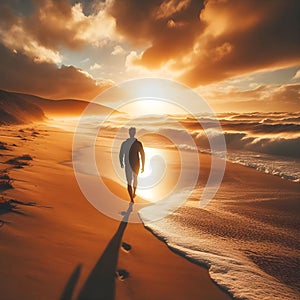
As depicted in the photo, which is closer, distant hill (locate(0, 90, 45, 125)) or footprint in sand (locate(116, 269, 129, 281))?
footprint in sand (locate(116, 269, 129, 281))

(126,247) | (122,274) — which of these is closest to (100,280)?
(122,274)

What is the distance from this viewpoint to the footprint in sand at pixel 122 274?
2.87 meters

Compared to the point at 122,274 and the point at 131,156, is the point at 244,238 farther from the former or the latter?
the point at 131,156

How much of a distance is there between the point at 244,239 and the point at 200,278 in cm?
160

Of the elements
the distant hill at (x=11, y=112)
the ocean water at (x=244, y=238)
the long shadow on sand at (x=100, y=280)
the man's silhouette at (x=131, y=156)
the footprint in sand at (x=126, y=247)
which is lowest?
the long shadow on sand at (x=100, y=280)

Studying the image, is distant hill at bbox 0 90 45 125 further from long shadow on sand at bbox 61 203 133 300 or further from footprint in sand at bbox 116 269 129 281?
footprint in sand at bbox 116 269 129 281

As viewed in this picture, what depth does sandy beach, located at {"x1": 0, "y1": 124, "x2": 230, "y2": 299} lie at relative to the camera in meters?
2.48

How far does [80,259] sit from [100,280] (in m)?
0.47

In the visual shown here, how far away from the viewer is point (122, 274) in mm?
2951

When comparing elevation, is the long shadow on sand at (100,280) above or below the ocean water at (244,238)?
below

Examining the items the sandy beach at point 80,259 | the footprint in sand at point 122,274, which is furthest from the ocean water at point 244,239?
the footprint in sand at point 122,274

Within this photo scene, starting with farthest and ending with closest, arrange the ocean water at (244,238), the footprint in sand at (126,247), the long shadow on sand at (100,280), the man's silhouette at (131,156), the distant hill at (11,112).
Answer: the distant hill at (11,112) < the man's silhouette at (131,156) < the footprint in sand at (126,247) < the ocean water at (244,238) < the long shadow on sand at (100,280)

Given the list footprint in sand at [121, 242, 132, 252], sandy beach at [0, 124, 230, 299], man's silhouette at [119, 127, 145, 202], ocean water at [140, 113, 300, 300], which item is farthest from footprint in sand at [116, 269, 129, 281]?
man's silhouette at [119, 127, 145, 202]

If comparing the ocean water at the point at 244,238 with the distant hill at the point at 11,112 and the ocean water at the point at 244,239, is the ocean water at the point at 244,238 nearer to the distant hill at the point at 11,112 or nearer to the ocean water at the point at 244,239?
the ocean water at the point at 244,239
